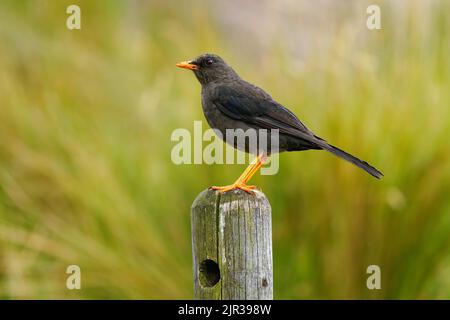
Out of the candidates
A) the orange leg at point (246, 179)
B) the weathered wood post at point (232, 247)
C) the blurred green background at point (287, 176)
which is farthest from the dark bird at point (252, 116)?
the blurred green background at point (287, 176)

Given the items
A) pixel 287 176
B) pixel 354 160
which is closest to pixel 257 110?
pixel 354 160

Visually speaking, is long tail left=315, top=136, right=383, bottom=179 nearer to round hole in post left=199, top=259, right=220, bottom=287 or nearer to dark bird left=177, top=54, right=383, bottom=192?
dark bird left=177, top=54, right=383, bottom=192

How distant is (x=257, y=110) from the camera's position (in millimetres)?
5215

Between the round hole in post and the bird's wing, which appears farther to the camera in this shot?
the bird's wing

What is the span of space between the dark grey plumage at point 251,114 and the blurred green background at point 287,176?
87cm

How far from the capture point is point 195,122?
252 inches

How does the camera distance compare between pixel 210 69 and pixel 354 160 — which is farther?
pixel 210 69

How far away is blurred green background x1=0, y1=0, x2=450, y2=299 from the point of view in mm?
5984

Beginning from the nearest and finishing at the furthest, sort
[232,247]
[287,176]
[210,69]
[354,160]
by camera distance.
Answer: [232,247]
[354,160]
[210,69]
[287,176]

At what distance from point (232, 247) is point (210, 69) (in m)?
1.94

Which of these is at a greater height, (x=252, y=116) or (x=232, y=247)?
(x=252, y=116)

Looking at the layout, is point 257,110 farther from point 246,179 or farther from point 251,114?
point 246,179

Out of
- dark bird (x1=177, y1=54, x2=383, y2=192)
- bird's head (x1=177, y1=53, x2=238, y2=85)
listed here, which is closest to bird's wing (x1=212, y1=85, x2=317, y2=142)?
dark bird (x1=177, y1=54, x2=383, y2=192)

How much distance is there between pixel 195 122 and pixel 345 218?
131 centimetres
